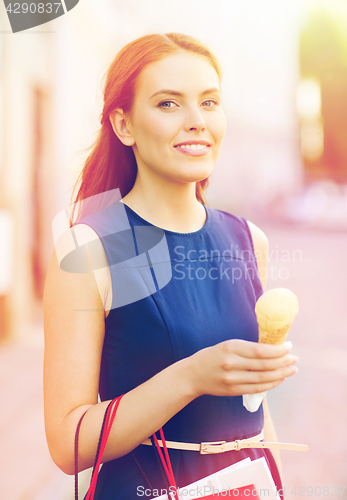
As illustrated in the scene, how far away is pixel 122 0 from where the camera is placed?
16.2ft

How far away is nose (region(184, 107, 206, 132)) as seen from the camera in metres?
1.14

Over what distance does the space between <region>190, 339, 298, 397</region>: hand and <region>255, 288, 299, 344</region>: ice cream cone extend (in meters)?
0.09

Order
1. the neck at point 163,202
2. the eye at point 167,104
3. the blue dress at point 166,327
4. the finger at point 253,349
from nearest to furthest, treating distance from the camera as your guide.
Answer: the finger at point 253,349 → the blue dress at point 166,327 → the eye at point 167,104 → the neck at point 163,202

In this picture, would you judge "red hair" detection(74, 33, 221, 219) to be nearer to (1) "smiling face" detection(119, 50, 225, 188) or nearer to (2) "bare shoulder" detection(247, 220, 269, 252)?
(1) "smiling face" detection(119, 50, 225, 188)

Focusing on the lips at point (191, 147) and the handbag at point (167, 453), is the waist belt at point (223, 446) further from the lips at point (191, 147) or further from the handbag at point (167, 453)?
the lips at point (191, 147)

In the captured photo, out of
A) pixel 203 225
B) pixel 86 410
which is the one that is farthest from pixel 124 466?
pixel 203 225

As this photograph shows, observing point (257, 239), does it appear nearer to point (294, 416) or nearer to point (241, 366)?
point (241, 366)

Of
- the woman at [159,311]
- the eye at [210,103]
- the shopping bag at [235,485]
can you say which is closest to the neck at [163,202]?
the woman at [159,311]

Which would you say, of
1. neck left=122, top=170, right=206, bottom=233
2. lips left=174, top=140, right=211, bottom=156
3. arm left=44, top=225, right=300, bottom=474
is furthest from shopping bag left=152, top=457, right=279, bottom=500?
lips left=174, top=140, right=211, bottom=156

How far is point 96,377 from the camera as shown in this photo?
3.33 ft

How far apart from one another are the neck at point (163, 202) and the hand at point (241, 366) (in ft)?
1.73

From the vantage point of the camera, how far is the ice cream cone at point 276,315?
92 centimetres

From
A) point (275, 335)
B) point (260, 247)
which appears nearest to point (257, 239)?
point (260, 247)

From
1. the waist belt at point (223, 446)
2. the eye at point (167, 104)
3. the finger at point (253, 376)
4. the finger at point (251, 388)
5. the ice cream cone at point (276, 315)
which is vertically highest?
the eye at point (167, 104)
